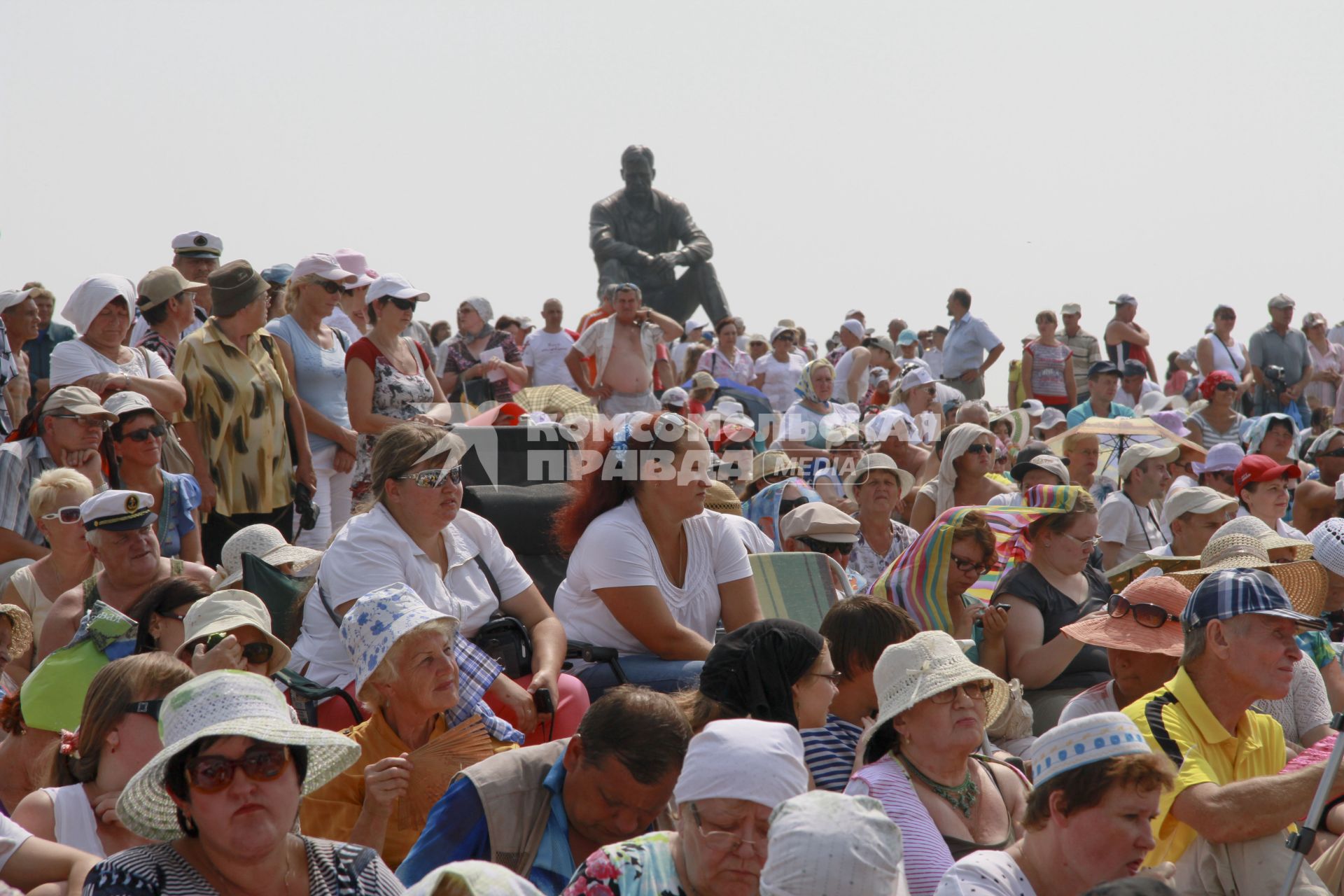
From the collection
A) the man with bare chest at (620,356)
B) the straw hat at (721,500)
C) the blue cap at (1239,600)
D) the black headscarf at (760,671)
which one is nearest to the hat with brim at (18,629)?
the black headscarf at (760,671)

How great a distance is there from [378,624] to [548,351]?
9.81m

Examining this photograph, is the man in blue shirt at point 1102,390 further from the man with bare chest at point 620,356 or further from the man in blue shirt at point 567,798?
the man in blue shirt at point 567,798

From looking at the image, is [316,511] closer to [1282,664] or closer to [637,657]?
[637,657]

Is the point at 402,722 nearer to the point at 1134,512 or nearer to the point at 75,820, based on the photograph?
the point at 75,820

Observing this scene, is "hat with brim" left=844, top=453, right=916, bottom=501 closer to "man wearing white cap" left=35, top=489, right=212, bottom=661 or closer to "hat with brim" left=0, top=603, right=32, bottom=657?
"man wearing white cap" left=35, top=489, right=212, bottom=661

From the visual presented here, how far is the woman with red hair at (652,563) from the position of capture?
486 cm

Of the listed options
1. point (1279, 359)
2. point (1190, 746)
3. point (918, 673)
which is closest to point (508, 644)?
point (918, 673)

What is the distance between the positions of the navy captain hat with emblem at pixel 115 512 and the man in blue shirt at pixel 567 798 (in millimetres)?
2137

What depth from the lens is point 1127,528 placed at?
25.2ft

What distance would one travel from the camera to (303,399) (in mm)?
7281

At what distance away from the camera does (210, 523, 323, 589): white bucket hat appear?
5246 millimetres

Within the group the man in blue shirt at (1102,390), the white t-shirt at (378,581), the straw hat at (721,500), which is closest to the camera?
the white t-shirt at (378,581)

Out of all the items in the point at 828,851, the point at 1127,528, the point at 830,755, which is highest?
the point at 828,851

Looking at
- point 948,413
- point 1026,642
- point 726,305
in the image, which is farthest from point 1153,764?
point 726,305
